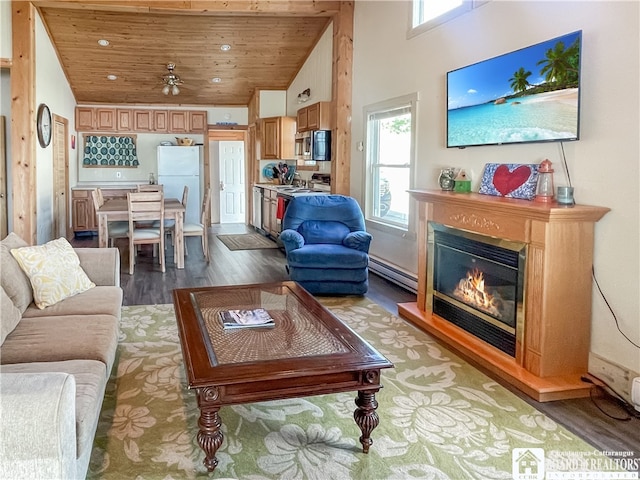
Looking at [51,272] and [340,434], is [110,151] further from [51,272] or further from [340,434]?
[340,434]

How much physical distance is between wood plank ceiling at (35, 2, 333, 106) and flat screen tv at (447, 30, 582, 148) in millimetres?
3332

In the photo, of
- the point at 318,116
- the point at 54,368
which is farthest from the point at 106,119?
the point at 54,368

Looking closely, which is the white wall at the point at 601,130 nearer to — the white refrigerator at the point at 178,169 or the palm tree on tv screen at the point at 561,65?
the palm tree on tv screen at the point at 561,65

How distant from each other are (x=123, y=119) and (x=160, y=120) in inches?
26.2

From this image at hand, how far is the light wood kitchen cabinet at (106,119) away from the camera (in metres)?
9.77

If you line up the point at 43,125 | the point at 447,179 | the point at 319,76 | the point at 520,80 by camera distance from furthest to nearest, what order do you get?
the point at 319,76 < the point at 43,125 < the point at 447,179 < the point at 520,80

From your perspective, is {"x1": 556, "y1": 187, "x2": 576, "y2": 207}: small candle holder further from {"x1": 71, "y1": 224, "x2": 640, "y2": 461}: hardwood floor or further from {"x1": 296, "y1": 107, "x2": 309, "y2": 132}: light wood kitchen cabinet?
{"x1": 296, "y1": 107, "x2": 309, "y2": 132}: light wood kitchen cabinet

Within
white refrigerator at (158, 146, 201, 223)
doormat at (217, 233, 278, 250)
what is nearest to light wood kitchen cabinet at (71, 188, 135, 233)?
white refrigerator at (158, 146, 201, 223)

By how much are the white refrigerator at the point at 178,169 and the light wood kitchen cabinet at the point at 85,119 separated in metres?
1.33

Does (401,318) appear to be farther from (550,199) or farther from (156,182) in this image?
(156,182)

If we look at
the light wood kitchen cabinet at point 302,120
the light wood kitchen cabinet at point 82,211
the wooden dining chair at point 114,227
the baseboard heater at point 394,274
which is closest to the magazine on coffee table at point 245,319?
the baseboard heater at point 394,274

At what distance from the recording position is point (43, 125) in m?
6.70

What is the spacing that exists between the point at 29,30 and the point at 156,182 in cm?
421

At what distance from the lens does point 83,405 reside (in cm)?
186
